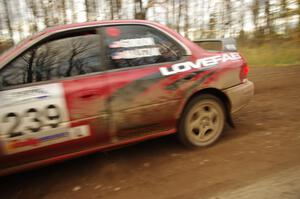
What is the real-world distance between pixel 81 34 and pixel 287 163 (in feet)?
8.92

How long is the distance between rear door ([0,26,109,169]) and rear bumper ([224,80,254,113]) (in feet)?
5.79

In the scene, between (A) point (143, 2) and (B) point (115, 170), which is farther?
(A) point (143, 2)

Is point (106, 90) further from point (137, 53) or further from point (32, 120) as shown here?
point (32, 120)

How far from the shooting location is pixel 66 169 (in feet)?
13.1

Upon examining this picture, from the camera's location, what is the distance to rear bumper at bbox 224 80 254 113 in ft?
14.4

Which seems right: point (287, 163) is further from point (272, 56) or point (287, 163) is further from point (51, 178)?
point (272, 56)

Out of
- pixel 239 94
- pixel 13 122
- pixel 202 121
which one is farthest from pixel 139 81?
pixel 239 94

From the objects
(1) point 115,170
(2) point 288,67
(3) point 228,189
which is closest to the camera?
(3) point 228,189

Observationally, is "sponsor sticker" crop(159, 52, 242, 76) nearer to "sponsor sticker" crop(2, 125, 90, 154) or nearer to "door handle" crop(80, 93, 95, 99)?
"door handle" crop(80, 93, 95, 99)

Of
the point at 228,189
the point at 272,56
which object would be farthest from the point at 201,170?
the point at 272,56

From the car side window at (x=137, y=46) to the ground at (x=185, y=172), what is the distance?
1.21m

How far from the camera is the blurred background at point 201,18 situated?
35.5 feet

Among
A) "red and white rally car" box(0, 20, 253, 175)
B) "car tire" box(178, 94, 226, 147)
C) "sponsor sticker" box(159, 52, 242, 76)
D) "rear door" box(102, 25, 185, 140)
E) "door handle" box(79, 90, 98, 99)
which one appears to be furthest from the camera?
"car tire" box(178, 94, 226, 147)

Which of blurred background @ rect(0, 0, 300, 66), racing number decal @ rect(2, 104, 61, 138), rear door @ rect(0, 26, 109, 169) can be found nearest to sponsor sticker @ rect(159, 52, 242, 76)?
rear door @ rect(0, 26, 109, 169)
